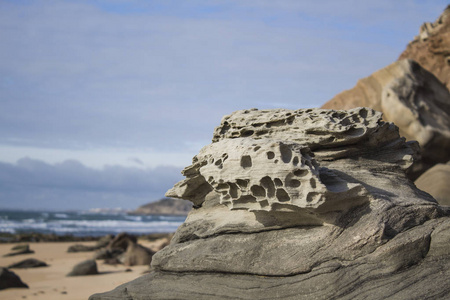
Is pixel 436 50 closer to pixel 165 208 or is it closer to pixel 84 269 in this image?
pixel 84 269

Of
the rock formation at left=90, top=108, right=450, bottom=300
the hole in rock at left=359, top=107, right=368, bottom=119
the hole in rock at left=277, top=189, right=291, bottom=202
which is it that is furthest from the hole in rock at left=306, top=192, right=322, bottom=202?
the hole in rock at left=359, top=107, right=368, bottom=119

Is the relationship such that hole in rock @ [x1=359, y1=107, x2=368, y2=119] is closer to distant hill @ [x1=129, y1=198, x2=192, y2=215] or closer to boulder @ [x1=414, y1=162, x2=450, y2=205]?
boulder @ [x1=414, y1=162, x2=450, y2=205]

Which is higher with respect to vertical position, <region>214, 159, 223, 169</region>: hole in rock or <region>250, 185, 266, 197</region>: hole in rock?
<region>214, 159, 223, 169</region>: hole in rock

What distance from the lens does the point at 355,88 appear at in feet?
48.3

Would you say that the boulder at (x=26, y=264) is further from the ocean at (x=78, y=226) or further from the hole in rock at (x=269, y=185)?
the ocean at (x=78, y=226)

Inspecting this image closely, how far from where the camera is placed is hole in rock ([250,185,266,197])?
18.0ft

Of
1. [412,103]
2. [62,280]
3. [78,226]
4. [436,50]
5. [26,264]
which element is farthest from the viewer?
[78,226]

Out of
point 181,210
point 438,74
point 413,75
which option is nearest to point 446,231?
point 413,75

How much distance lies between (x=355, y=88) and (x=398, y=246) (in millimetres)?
10072

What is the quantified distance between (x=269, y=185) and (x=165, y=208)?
107400mm

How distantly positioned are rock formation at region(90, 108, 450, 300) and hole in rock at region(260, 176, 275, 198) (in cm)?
1

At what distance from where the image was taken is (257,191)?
5520mm

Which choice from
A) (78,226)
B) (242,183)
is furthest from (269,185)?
(78,226)

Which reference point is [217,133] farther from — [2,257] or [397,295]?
[2,257]
